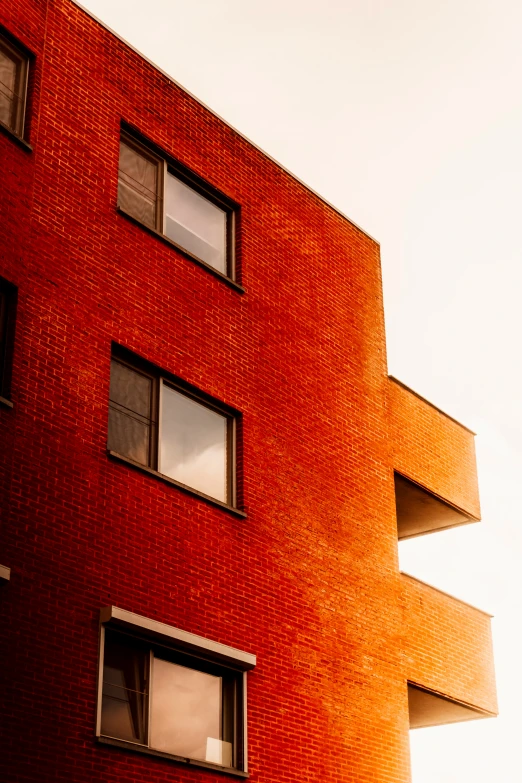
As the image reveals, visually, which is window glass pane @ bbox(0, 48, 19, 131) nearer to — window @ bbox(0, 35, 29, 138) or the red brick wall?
window @ bbox(0, 35, 29, 138)

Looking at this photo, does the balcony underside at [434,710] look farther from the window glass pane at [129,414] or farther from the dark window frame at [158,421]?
the window glass pane at [129,414]

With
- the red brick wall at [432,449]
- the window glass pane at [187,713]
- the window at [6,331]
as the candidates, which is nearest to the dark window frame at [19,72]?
the window at [6,331]

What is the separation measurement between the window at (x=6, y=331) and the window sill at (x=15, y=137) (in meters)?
1.90

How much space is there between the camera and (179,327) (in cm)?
1570

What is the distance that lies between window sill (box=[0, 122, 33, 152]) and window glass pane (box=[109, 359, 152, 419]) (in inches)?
109

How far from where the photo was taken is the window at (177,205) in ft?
53.5

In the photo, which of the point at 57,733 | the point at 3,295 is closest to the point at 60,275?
the point at 3,295

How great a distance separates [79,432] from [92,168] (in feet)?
12.6

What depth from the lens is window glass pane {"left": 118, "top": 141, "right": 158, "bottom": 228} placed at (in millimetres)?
16094

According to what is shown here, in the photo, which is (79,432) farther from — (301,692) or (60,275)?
(301,692)

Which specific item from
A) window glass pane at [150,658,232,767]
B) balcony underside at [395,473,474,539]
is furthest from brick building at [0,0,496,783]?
balcony underside at [395,473,474,539]

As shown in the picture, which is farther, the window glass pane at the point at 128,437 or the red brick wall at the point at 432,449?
the red brick wall at the point at 432,449

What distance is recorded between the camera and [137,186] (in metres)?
16.4

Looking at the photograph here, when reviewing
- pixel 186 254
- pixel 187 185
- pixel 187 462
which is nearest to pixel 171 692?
pixel 187 462
